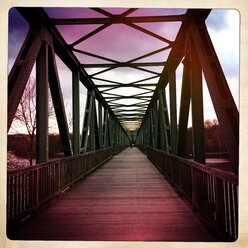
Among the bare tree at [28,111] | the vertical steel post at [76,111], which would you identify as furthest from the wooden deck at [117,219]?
the bare tree at [28,111]

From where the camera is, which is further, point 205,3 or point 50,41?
point 50,41

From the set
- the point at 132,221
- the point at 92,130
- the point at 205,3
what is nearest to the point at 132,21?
the point at 205,3

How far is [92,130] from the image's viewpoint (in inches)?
526

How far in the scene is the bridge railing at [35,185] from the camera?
3904mm

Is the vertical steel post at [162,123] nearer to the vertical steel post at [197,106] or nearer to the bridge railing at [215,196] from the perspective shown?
the vertical steel post at [197,106]

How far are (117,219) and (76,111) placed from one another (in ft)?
17.4

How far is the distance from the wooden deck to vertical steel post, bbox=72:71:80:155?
98.9 inches

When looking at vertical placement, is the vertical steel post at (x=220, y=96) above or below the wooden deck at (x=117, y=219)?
above

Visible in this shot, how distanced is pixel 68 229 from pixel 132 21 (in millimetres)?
4137

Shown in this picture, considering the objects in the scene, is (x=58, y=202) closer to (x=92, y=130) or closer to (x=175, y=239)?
(x=175, y=239)

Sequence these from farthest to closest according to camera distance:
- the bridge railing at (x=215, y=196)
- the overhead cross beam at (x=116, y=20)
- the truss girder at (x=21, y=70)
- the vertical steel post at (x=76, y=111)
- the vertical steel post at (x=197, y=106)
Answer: the vertical steel post at (x=76, y=111), the overhead cross beam at (x=116, y=20), the vertical steel post at (x=197, y=106), the truss girder at (x=21, y=70), the bridge railing at (x=215, y=196)

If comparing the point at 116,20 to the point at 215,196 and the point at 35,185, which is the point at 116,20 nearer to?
A: the point at 35,185

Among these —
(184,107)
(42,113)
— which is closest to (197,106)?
(184,107)

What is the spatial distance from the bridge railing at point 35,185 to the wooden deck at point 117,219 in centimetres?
16
